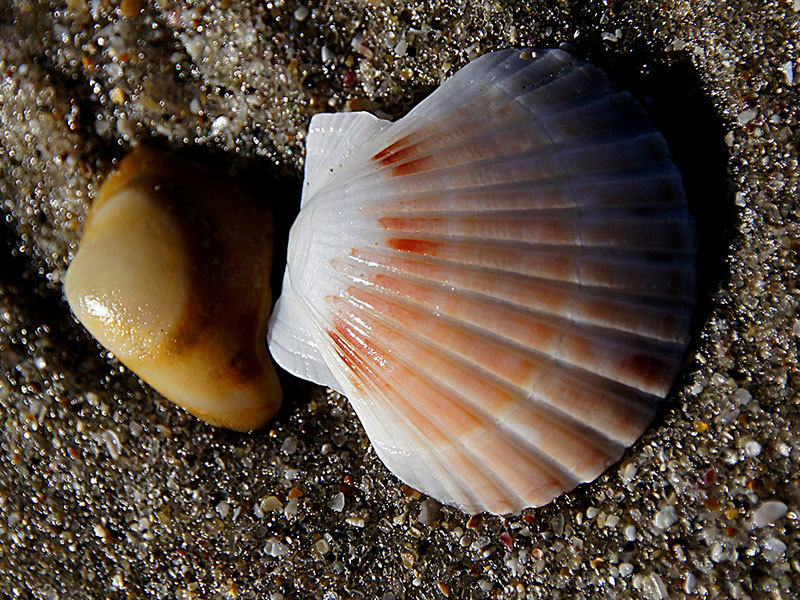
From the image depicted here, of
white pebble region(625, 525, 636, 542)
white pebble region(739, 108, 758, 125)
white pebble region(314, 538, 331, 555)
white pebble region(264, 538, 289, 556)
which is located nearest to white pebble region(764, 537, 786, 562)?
white pebble region(625, 525, 636, 542)

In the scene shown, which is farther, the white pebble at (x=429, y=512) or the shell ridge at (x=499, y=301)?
the white pebble at (x=429, y=512)

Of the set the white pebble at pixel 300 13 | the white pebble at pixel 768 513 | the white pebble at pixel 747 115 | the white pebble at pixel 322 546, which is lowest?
the white pebble at pixel 322 546

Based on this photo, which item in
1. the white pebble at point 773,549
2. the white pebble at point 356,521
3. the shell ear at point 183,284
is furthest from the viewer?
the white pebble at point 356,521

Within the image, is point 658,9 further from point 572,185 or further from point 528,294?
point 528,294

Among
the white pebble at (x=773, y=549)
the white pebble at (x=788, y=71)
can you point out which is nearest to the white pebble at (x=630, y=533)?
the white pebble at (x=773, y=549)

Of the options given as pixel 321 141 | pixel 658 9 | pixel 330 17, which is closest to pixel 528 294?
pixel 321 141

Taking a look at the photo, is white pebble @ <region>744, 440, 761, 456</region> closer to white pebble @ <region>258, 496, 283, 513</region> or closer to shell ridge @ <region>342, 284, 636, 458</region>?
shell ridge @ <region>342, 284, 636, 458</region>

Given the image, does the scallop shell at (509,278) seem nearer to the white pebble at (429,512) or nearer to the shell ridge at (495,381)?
the shell ridge at (495,381)
